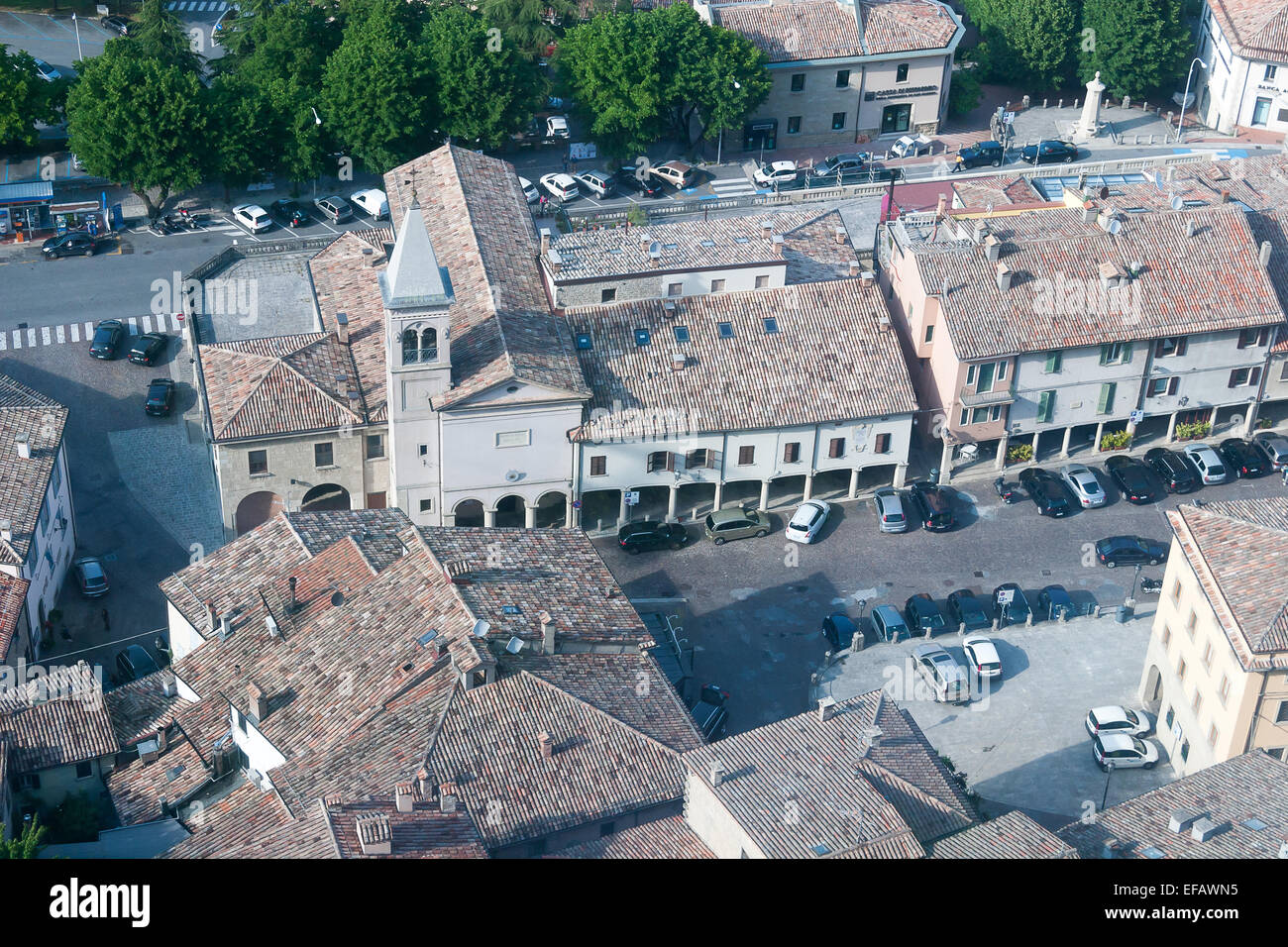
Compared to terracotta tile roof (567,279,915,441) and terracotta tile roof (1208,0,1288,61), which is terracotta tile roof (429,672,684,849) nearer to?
terracotta tile roof (567,279,915,441)

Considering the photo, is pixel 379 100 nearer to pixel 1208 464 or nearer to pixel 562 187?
pixel 562 187

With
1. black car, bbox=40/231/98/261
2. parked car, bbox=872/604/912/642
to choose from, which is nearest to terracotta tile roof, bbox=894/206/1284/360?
parked car, bbox=872/604/912/642

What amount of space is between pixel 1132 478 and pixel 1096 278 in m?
10.7

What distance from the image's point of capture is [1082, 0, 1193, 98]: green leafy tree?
12144 cm

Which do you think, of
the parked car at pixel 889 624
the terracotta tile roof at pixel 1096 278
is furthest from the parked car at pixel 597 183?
the parked car at pixel 889 624

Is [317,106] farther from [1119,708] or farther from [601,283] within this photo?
[1119,708]

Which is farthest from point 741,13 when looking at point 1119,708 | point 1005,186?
point 1119,708

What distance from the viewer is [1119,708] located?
69.9m

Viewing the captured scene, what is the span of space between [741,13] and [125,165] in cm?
4490

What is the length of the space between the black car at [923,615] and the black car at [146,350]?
4637 cm

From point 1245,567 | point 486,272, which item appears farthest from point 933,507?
point 486,272

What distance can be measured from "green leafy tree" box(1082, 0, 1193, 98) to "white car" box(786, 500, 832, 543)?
58882mm

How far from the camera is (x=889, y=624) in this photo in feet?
244

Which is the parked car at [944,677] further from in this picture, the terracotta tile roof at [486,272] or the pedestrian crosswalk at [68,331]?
the pedestrian crosswalk at [68,331]
